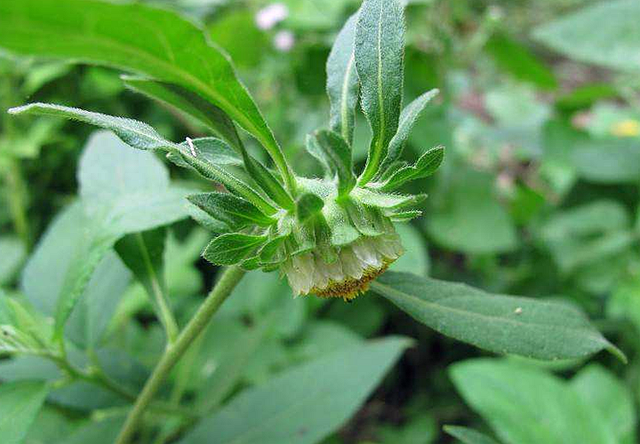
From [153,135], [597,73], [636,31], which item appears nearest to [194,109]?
[153,135]

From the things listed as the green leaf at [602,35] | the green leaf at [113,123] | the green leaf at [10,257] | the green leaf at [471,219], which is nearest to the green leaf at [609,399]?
the green leaf at [471,219]

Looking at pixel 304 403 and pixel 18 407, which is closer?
pixel 18 407

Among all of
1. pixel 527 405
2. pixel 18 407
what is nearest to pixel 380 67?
pixel 18 407

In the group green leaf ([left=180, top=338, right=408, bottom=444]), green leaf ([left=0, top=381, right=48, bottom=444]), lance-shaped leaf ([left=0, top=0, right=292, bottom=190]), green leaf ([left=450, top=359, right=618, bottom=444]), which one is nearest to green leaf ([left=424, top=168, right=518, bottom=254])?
green leaf ([left=450, top=359, right=618, bottom=444])

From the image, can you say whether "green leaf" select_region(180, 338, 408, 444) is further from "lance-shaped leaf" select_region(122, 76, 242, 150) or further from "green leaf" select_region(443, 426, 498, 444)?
"lance-shaped leaf" select_region(122, 76, 242, 150)

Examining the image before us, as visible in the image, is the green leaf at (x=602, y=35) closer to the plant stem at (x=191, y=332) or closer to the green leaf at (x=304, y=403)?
the green leaf at (x=304, y=403)

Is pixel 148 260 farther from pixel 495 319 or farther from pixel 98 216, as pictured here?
pixel 495 319
